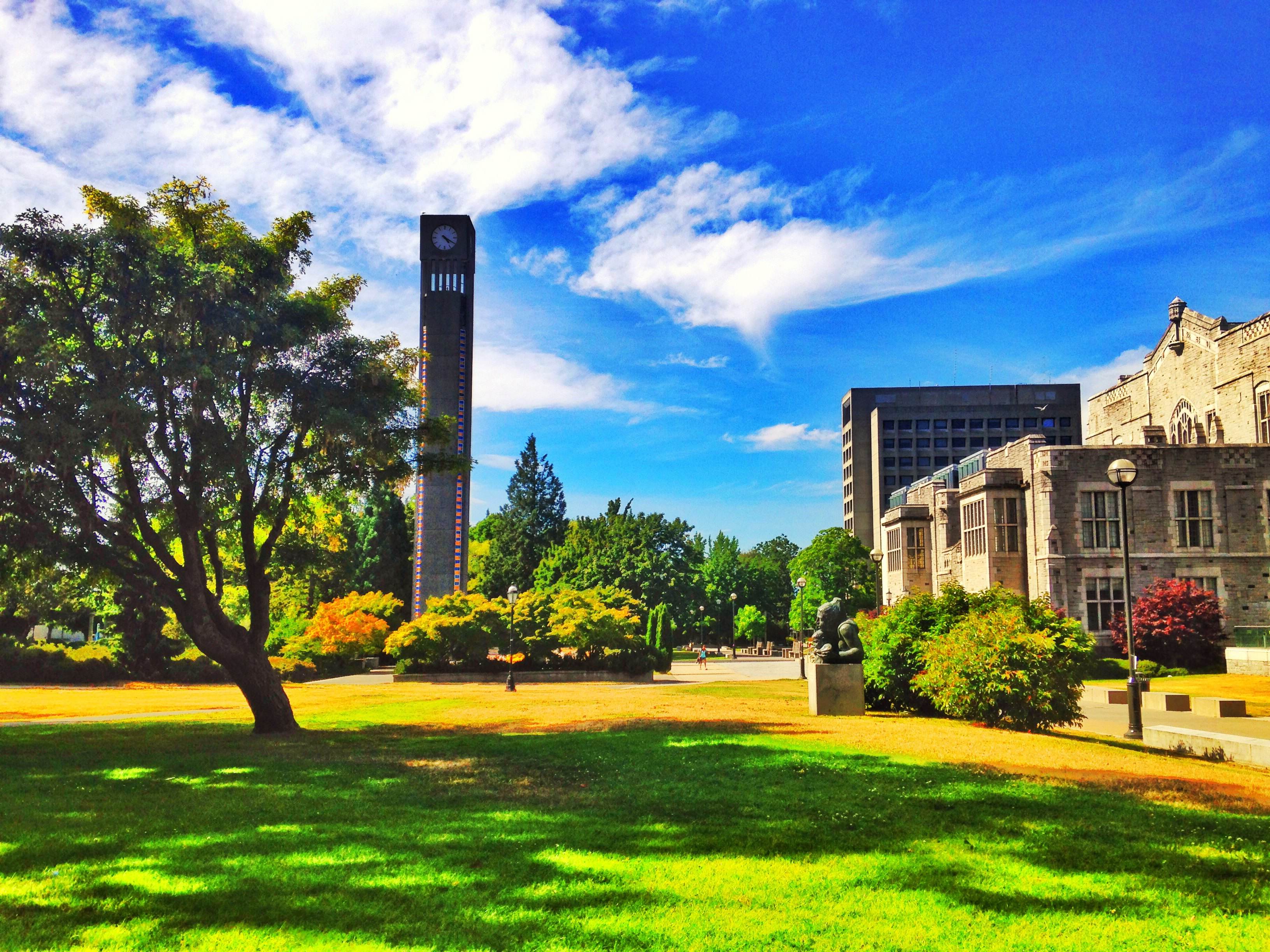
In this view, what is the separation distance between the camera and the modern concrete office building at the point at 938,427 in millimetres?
123438

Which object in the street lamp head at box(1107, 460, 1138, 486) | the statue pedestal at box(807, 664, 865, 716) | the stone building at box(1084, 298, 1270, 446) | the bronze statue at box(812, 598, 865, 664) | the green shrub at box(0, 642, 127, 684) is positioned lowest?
the green shrub at box(0, 642, 127, 684)

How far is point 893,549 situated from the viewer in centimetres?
5912

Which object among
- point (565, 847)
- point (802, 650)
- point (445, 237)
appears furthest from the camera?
point (445, 237)

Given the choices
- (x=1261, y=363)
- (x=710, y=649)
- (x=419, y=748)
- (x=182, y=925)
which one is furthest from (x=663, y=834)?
(x=710, y=649)

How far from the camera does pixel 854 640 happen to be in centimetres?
1914

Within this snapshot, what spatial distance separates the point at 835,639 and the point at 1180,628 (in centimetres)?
2508

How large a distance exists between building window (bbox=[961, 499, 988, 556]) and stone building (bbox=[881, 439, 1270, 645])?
13.1 inches

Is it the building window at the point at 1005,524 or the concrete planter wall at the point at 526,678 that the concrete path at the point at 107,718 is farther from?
the building window at the point at 1005,524

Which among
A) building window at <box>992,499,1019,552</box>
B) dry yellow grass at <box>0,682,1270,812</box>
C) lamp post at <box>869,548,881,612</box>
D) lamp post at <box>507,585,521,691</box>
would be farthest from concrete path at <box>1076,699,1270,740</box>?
building window at <box>992,499,1019,552</box>

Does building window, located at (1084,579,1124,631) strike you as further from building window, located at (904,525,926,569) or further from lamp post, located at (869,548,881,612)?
building window, located at (904,525,926,569)

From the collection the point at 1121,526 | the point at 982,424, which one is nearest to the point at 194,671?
the point at 1121,526

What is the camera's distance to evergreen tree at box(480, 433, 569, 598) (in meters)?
80.1

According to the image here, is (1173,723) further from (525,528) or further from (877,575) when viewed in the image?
(525,528)

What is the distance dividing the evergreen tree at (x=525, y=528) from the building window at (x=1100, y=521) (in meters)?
47.2
